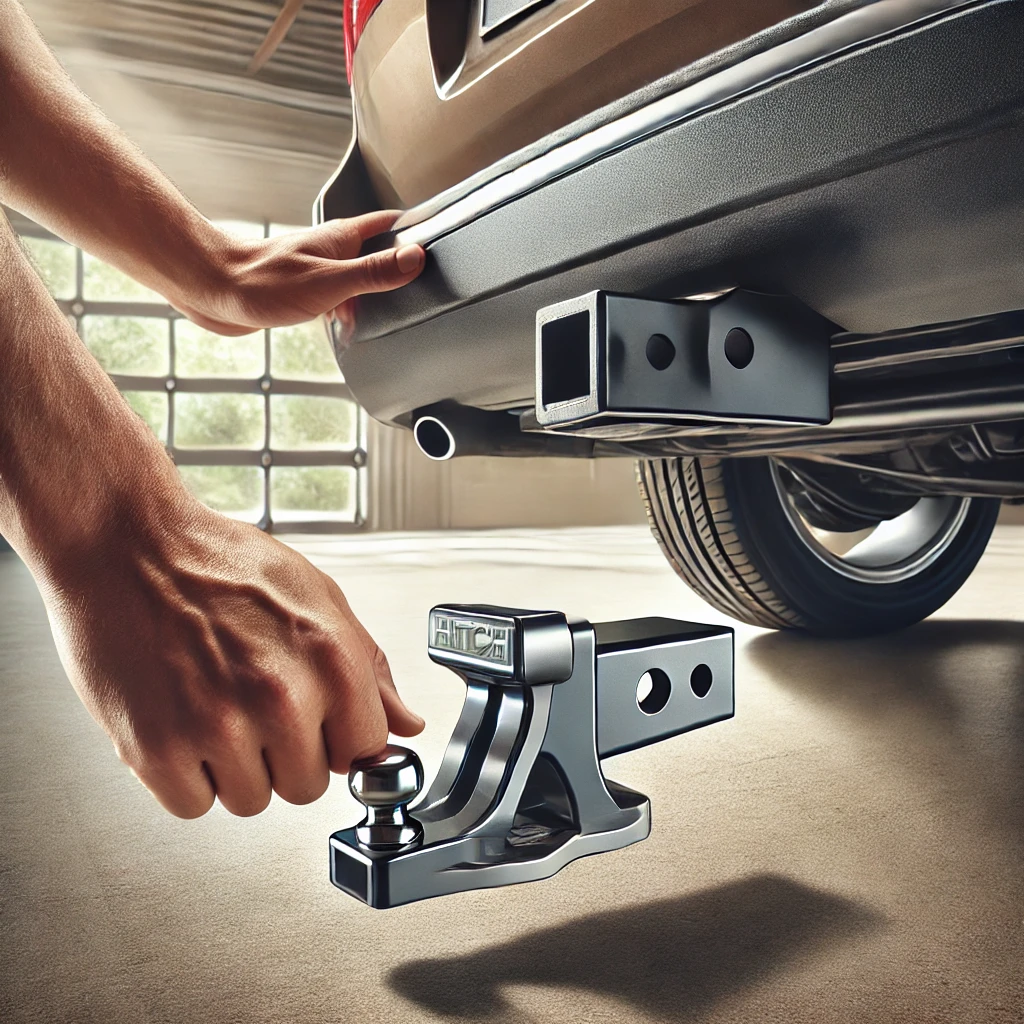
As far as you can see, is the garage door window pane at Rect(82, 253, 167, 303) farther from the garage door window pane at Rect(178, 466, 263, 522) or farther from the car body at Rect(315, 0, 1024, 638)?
the car body at Rect(315, 0, 1024, 638)

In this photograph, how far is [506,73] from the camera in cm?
76

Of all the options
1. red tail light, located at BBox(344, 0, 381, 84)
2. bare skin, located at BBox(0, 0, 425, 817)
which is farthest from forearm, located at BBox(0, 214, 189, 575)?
red tail light, located at BBox(344, 0, 381, 84)

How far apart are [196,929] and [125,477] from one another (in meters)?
0.32

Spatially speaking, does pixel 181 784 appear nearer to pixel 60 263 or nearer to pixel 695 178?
pixel 695 178

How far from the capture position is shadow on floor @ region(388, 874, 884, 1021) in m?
0.58

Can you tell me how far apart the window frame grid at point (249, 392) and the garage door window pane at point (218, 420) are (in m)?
0.04

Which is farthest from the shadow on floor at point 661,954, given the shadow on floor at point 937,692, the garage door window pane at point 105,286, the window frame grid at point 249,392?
the garage door window pane at point 105,286

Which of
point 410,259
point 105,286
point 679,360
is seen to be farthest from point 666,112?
point 105,286

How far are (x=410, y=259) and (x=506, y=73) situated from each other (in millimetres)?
167

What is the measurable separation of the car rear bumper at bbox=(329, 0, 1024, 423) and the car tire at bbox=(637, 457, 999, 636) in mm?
872

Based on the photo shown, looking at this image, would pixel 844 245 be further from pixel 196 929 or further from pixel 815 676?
pixel 815 676

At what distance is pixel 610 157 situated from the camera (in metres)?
0.66

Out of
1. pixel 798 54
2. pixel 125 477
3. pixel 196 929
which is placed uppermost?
pixel 798 54

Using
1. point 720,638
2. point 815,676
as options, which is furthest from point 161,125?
point 720,638
